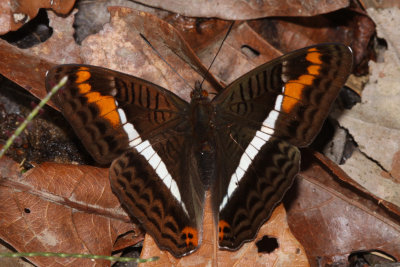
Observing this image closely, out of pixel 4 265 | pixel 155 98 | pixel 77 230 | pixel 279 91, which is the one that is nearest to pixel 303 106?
pixel 279 91

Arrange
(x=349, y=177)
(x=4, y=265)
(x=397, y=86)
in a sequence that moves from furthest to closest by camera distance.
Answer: (x=397, y=86) → (x=349, y=177) → (x=4, y=265)

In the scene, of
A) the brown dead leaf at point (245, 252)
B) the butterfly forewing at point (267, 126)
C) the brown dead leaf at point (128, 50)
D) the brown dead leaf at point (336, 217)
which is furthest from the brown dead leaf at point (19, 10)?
the brown dead leaf at point (336, 217)

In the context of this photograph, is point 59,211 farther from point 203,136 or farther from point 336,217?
point 336,217

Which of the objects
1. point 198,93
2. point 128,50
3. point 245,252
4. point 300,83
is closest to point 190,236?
point 245,252

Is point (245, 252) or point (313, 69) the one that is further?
point (245, 252)

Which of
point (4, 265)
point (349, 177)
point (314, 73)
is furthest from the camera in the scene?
point (349, 177)

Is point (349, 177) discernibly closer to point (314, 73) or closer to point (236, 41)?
point (314, 73)
